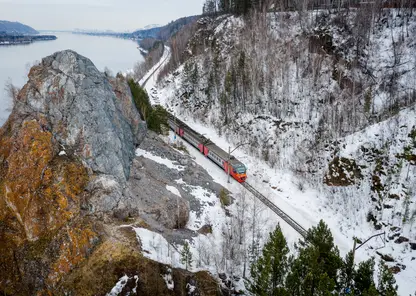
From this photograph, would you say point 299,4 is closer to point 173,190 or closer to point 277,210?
point 277,210

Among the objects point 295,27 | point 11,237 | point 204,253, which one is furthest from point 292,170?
point 295,27

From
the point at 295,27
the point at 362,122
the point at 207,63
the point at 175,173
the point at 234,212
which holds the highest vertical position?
the point at 295,27

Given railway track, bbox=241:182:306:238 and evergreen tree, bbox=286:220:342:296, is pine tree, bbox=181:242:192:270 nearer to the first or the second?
evergreen tree, bbox=286:220:342:296

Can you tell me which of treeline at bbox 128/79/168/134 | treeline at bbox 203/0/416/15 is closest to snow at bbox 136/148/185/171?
treeline at bbox 128/79/168/134

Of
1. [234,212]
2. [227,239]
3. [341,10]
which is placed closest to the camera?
[227,239]

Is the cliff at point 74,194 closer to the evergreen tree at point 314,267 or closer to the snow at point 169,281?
the snow at point 169,281

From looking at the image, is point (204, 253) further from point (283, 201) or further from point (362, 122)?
point (362, 122)

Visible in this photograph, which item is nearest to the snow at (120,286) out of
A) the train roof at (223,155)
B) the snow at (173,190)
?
the snow at (173,190)

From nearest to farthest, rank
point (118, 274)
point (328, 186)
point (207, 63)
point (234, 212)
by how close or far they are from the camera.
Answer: point (118, 274)
point (234, 212)
point (328, 186)
point (207, 63)
